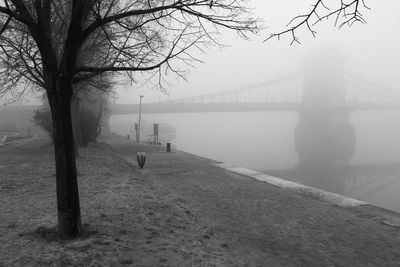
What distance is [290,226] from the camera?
793 cm

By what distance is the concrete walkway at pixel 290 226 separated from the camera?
617 centimetres

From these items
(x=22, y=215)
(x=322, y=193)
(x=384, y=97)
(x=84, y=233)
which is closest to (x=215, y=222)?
(x=84, y=233)

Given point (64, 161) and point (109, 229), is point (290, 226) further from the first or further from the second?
point (64, 161)

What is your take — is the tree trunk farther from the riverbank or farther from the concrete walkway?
the concrete walkway

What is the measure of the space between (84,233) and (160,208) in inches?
96.2

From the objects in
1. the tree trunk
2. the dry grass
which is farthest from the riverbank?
the tree trunk

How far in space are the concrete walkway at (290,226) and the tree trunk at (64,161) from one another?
2446mm

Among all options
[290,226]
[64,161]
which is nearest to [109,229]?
[64,161]

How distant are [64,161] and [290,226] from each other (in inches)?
178

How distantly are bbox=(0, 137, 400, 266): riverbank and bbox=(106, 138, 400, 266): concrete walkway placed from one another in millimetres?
17

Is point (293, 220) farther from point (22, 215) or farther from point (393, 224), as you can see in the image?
point (22, 215)

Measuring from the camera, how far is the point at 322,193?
40.2ft

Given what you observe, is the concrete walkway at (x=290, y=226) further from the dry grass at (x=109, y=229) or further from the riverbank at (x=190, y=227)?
the dry grass at (x=109, y=229)

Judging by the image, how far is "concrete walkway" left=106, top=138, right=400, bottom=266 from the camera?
617 centimetres
